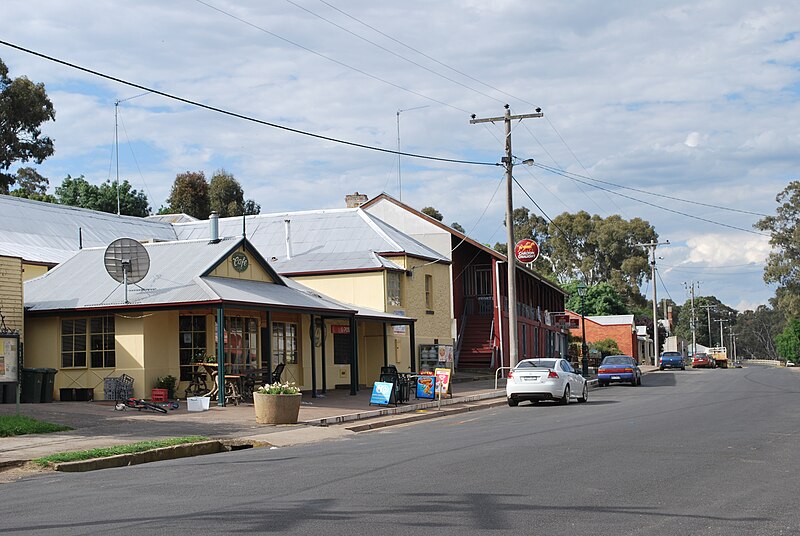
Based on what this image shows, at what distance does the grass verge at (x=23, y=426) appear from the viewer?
18422mm

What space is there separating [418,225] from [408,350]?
9.78m

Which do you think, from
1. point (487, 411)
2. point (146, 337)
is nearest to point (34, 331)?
point (146, 337)

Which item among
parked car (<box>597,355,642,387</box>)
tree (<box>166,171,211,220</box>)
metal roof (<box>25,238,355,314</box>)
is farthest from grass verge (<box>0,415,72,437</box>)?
tree (<box>166,171,211,220</box>)

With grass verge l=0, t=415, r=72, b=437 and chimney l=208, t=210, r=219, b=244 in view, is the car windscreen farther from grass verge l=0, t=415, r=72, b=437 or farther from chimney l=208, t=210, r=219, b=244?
grass verge l=0, t=415, r=72, b=437

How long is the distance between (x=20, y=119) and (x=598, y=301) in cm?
5785

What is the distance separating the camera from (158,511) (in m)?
9.87

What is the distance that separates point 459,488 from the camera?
11.1 meters

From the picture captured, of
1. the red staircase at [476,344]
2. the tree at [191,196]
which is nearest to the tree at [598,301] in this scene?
the tree at [191,196]

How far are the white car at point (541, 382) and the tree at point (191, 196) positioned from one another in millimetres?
49847

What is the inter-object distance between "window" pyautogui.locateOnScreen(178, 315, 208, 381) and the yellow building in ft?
0.10

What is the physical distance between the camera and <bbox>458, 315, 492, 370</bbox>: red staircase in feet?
161

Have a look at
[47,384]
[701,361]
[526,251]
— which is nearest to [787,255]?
[701,361]

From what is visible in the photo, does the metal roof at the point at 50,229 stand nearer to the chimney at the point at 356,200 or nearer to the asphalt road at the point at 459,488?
the chimney at the point at 356,200

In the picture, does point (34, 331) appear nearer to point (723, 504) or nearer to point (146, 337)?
point (146, 337)
